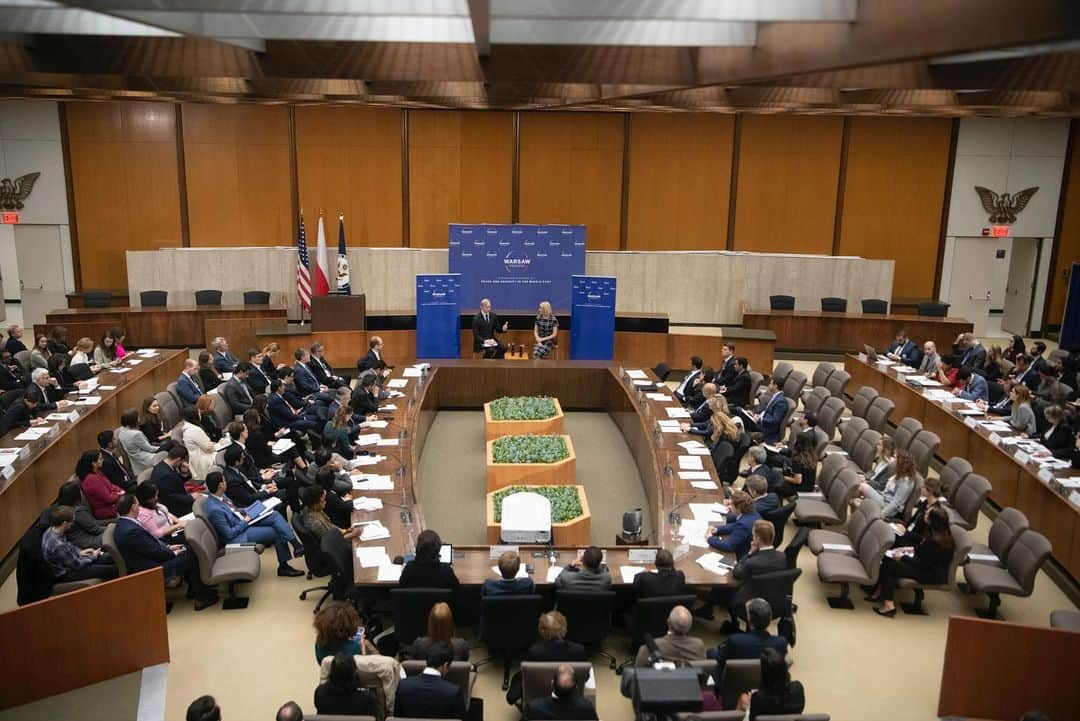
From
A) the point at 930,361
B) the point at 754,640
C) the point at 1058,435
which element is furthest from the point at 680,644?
the point at 930,361

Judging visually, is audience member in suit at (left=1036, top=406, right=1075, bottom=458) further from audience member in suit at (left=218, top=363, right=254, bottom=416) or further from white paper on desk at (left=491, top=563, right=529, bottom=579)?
audience member in suit at (left=218, top=363, right=254, bottom=416)

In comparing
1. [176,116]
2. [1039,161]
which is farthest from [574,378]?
[1039,161]

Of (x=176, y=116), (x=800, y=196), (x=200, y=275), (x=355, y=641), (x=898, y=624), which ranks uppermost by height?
(x=176, y=116)

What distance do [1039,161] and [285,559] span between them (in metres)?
17.6

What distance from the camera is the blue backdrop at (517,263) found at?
679 inches

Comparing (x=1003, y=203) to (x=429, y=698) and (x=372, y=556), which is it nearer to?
(x=372, y=556)

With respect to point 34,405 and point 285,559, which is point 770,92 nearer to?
point 285,559

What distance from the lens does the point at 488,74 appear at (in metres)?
6.09

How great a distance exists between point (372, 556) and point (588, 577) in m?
1.85

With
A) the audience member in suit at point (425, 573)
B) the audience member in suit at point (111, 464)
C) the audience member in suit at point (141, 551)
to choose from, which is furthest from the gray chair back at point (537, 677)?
the audience member in suit at point (111, 464)

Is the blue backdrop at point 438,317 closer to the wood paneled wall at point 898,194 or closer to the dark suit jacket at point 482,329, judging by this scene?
the dark suit jacket at point 482,329

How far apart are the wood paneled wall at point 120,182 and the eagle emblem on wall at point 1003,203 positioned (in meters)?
16.8

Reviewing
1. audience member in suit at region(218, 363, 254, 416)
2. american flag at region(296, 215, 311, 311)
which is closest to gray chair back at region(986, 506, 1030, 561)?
audience member in suit at region(218, 363, 254, 416)

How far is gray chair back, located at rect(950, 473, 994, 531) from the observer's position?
871cm
